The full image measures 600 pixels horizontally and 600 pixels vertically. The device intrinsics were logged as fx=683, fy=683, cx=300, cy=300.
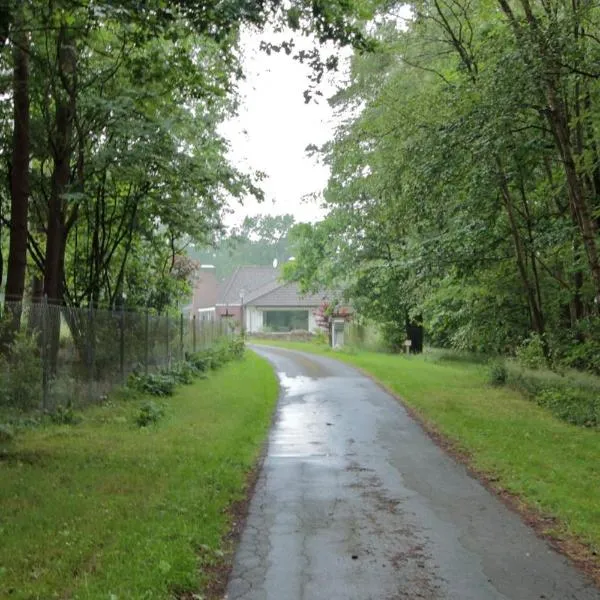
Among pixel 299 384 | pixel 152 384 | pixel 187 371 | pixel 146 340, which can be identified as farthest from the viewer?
pixel 299 384

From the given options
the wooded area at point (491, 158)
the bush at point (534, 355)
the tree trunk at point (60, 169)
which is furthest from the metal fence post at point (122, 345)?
the bush at point (534, 355)

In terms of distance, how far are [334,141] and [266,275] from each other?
55995 mm

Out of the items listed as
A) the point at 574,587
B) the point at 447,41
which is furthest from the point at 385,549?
the point at 447,41

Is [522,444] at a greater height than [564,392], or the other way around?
[564,392]

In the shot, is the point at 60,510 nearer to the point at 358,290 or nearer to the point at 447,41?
the point at 447,41

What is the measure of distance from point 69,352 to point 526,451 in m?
8.32

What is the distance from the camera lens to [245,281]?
74.2 metres

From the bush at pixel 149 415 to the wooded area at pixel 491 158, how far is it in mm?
6748

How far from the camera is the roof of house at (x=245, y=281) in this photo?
72062 mm

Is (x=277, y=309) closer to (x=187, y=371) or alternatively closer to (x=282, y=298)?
(x=282, y=298)

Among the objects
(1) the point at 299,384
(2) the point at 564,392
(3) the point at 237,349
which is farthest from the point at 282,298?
(2) the point at 564,392

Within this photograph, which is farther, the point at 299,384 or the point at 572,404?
the point at 299,384

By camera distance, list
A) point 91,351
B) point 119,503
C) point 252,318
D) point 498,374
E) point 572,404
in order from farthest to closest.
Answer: point 252,318, point 498,374, point 572,404, point 91,351, point 119,503

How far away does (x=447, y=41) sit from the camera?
50.9 ft
